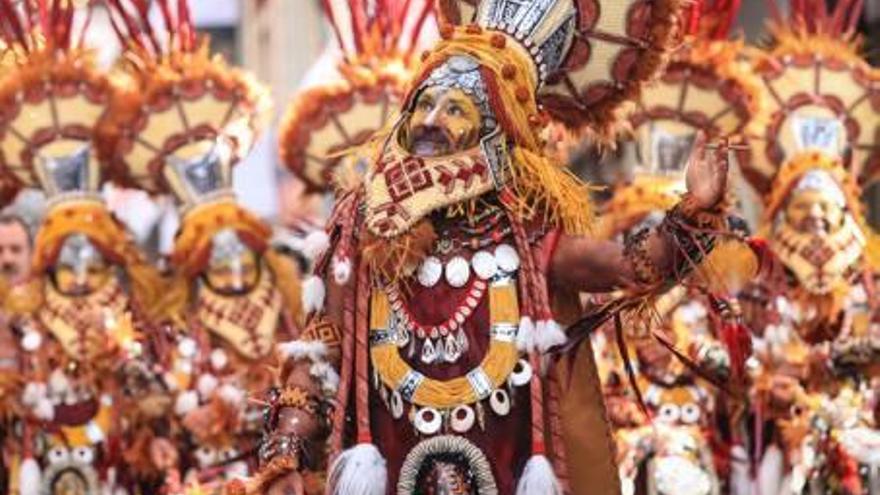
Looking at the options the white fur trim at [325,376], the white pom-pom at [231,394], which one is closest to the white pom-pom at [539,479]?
the white fur trim at [325,376]

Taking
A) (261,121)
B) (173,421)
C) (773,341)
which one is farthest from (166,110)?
(773,341)

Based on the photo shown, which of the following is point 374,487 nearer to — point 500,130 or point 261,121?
point 500,130

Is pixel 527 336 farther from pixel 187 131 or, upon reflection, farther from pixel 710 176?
pixel 187 131

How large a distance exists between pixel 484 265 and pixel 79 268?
5.26 metres

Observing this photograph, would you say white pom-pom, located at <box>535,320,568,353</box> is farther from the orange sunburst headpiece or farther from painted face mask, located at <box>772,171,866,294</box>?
the orange sunburst headpiece

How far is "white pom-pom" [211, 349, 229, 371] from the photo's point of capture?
11703 millimetres

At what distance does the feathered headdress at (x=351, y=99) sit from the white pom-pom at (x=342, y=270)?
16.0 ft

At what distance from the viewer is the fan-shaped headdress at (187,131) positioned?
39.3ft

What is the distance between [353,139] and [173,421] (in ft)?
5.29

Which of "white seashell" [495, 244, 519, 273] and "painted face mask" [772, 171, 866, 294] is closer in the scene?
"white seashell" [495, 244, 519, 273]

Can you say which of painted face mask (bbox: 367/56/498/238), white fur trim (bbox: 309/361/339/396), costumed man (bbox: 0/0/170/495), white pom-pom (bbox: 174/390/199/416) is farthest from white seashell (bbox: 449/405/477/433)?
white pom-pom (bbox: 174/390/199/416)

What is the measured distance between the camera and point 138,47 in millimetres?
11586

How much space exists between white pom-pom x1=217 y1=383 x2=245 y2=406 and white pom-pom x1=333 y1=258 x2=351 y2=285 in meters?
4.46

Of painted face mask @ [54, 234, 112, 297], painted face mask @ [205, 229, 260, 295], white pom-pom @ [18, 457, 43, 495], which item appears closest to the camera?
white pom-pom @ [18, 457, 43, 495]
